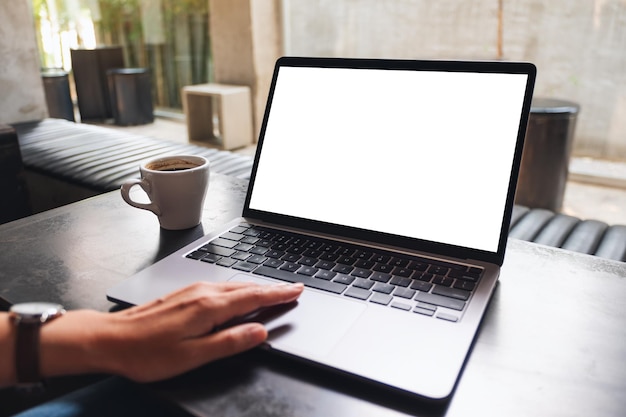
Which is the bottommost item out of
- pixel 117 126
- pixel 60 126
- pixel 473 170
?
pixel 117 126

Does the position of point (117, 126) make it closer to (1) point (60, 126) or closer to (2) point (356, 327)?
(1) point (60, 126)

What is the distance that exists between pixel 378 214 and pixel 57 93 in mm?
4756

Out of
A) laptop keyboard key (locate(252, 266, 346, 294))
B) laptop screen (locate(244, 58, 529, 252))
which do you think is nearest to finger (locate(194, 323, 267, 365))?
laptop keyboard key (locate(252, 266, 346, 294))

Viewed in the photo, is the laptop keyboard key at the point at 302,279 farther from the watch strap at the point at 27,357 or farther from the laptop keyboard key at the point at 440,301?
the watch strap at the point at 27,357

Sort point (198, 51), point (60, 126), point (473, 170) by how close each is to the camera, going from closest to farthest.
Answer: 1. point (473, 170)
2. point (60, 126)
3. point (198, 51)

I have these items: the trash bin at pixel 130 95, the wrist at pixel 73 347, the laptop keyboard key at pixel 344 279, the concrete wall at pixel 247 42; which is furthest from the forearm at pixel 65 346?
the trash bin at pixel 130 95

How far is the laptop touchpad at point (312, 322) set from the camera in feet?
1.61

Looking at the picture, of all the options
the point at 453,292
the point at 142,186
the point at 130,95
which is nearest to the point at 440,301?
the point at 453,292

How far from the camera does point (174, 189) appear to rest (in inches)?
30.5

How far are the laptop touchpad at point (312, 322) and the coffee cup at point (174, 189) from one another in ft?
1.01

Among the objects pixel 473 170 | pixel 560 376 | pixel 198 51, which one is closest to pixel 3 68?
pixel 198 51

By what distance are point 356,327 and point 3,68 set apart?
2.72 metres

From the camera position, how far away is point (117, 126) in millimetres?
5020

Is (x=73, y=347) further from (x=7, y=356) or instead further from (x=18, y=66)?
(x=18, y=66)
